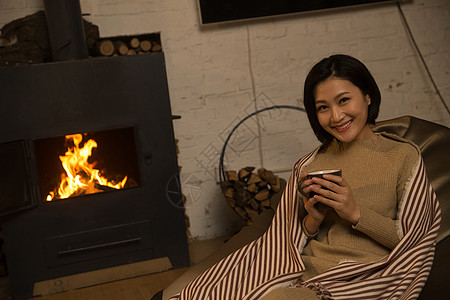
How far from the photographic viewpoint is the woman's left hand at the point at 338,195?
153cm

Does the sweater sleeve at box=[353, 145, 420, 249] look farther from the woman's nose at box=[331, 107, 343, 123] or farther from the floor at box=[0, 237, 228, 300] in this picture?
the floor at box=[0, 237, 228, 300]

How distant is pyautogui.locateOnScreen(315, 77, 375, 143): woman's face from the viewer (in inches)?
66.0

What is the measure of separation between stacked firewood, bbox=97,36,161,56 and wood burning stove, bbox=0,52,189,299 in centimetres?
26

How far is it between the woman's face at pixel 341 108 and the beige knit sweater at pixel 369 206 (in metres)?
0.08

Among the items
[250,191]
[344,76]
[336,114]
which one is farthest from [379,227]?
[250,191]

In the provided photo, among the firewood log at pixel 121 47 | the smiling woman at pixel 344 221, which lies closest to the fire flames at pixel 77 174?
the firewood log at pixel 121 47

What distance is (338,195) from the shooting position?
154 centimetres

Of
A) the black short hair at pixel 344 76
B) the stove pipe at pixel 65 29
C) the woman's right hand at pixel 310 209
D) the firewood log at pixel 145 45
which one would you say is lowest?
the woman's right hand at pixel 310 209

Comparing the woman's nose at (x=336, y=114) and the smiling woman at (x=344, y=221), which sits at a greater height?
the woman's nose at (x=336, y=114)

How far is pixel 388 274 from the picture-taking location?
1555 mm

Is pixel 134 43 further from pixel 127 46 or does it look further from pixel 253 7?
pixel 253 7

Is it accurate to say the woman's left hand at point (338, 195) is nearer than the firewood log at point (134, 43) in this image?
Yes

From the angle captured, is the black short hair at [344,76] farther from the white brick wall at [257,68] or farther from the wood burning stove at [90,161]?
the white brick wall at [257,68]

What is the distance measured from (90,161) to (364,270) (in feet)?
5.83
